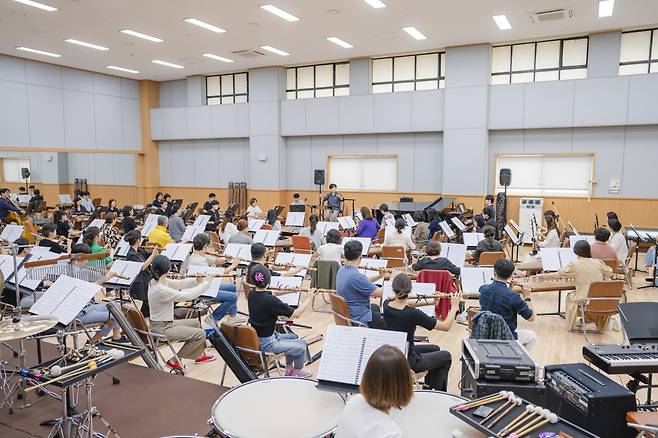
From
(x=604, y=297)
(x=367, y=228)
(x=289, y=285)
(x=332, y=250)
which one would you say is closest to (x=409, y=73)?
(x=367, y=228)

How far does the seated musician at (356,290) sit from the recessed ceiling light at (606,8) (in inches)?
344

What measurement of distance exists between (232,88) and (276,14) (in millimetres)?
7602

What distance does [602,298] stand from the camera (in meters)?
5.89

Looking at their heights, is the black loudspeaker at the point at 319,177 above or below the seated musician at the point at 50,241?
above

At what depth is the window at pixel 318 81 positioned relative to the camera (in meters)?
16.1

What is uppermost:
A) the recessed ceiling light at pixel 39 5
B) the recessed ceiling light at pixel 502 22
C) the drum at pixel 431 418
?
the recessed ceiling light at pixel 502 22

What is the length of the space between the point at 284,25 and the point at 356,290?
862 centimetres

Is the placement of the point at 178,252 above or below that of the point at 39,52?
below

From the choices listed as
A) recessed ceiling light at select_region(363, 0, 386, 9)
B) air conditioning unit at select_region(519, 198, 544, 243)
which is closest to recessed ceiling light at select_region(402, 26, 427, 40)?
recessed ceiling light at select_region(363, 0, 386, 9)

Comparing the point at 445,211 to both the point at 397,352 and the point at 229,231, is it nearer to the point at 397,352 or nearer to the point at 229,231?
the point at 229,231

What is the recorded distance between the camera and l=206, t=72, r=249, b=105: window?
17.8m

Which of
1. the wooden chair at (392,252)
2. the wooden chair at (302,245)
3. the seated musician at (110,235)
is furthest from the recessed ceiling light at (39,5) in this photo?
the wooden chair at (392,252)

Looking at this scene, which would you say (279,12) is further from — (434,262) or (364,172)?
(434,262)

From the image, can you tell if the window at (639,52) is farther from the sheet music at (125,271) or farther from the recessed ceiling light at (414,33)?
the sheet music at (125,271)
